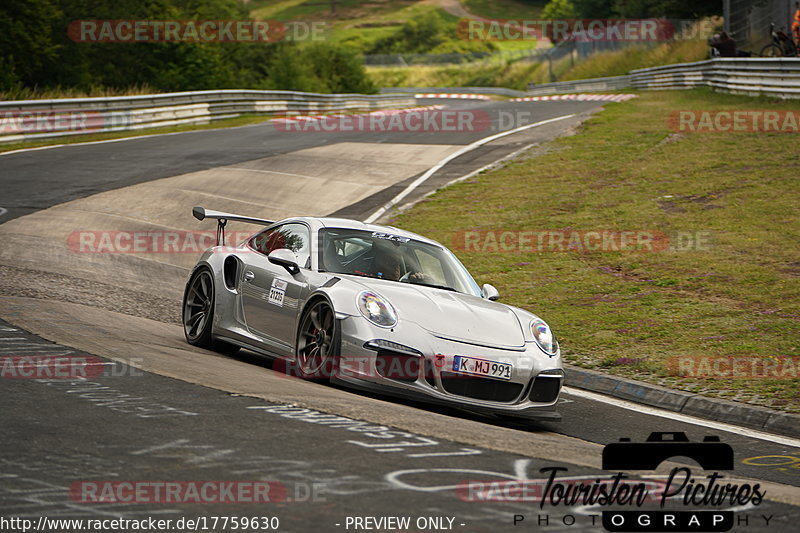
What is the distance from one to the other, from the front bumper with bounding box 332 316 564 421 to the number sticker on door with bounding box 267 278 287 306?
3.77 ft

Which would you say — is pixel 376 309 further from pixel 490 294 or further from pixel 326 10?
pixel 326 10

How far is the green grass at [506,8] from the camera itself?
151m

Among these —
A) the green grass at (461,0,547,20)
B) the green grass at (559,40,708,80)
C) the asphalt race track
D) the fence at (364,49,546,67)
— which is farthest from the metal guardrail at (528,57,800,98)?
the green grass at (461,0,547,20)

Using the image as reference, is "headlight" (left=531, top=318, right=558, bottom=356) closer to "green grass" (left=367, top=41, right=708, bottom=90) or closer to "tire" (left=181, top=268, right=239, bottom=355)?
"tire" (left=181, top=268, right=239, bottom=355)

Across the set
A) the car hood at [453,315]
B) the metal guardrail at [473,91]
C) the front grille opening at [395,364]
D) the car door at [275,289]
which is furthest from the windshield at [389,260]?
the metal guardrail at [473,91]

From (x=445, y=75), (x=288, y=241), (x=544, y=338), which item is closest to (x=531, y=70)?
(x=445, y=75)

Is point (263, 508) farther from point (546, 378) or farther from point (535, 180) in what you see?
point (535, 180)

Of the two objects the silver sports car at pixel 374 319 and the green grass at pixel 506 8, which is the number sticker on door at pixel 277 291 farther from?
the green grass at pixel 506 8

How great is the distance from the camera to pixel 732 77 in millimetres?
31906

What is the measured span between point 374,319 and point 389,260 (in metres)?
1.29

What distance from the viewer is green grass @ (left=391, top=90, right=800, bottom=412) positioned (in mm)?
9977

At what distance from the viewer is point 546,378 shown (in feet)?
24.6

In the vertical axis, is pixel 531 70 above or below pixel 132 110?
above

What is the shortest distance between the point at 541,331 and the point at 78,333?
3.78 m
